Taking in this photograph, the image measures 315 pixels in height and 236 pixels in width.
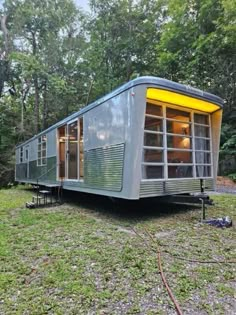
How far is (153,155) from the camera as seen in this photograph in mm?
5090

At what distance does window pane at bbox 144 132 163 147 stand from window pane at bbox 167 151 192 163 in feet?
1.12

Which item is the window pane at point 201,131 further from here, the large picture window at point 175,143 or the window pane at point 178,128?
the window pane at point 178,128

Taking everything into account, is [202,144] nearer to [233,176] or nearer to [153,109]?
[153,109]

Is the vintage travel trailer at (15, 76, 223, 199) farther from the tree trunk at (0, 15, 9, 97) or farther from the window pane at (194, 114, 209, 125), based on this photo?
the tree trunk at (0, 15, 9, 97)

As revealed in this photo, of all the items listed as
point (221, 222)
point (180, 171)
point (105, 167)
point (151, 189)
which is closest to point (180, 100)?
point (180, 171)

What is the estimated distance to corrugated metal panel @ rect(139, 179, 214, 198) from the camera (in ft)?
15.5

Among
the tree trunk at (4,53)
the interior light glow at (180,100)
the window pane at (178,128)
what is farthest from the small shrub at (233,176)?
the tree trunk at (4,53)

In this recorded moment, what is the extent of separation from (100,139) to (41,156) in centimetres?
485

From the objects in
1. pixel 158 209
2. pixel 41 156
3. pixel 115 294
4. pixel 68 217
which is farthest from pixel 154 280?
pixel 41 156

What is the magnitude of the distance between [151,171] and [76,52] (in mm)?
15606

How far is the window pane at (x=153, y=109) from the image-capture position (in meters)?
5.12

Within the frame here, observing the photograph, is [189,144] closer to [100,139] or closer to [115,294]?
[100,139]

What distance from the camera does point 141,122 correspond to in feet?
14.7

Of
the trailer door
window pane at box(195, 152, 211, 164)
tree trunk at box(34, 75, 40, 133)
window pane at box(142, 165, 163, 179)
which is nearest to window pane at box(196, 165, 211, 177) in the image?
window pane at box(195, 152, 211, 164)
